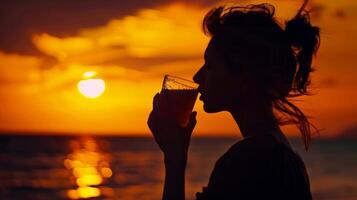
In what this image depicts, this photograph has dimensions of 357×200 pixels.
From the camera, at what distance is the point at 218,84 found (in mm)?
2283

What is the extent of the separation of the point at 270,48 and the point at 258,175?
1.54 feet

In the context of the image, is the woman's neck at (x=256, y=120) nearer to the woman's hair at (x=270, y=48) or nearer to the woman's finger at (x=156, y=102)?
the woman's hair at (x=270, y=48)

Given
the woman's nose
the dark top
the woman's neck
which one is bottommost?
the dark top

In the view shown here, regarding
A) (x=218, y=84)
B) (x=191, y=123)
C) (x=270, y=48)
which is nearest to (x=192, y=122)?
(x=191, y=123)

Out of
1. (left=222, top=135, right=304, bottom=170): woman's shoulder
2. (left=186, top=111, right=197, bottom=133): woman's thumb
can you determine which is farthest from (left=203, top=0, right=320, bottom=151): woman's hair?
(left=186, top=111, right=197, bottom=133): woman's thumb

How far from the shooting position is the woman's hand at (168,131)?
250cm

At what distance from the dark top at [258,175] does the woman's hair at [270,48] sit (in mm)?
274

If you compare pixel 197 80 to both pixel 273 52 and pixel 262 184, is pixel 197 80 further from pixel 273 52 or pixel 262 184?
pixel 262 184

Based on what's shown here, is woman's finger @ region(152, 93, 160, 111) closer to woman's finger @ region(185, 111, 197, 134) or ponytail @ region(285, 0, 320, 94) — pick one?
woman's finger @ region(185, 111, 197, 134)

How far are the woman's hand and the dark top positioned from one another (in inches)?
15.9

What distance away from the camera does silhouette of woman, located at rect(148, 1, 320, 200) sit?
6.76ft

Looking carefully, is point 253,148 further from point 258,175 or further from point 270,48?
point 270,48

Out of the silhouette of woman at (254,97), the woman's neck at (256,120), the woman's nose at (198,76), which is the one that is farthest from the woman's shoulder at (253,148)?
the woman's nose at (198,76)

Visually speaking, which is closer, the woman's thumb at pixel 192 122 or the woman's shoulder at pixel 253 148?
the woman's shoulder at pixel 253 148
